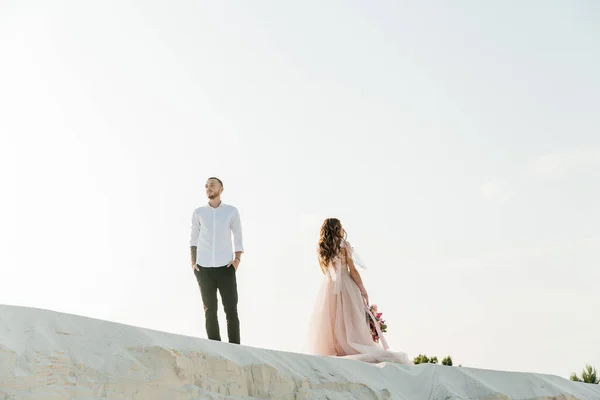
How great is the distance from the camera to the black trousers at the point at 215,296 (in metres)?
7.50

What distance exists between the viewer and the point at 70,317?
4.98m

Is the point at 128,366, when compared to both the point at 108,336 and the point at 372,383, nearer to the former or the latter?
the point at 108,336

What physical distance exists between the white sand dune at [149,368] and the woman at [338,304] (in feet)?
4.09

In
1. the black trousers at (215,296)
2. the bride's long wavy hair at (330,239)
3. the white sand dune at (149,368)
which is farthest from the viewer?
the bride's long wavy hair at (330,239)

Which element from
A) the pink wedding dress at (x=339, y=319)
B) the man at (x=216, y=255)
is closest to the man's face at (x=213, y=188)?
the man at (x=216, y=255)

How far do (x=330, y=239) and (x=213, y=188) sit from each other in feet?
4.90

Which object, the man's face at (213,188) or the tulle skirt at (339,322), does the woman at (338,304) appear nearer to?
the tulle skirt at (339,322)

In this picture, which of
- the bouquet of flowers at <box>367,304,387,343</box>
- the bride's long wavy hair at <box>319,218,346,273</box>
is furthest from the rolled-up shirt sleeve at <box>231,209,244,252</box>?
the bouquet of flowers at <box>367,304,387,343</box>

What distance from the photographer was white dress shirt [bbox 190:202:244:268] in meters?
7.74

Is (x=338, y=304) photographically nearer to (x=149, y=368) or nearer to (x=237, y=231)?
(x=237, y=231)

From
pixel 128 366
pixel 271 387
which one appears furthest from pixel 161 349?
pixel 271 387

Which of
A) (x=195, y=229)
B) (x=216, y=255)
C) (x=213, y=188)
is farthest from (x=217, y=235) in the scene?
(x=213, y=188)

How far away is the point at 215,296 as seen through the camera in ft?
25.3

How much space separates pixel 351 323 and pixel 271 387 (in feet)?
8.58
